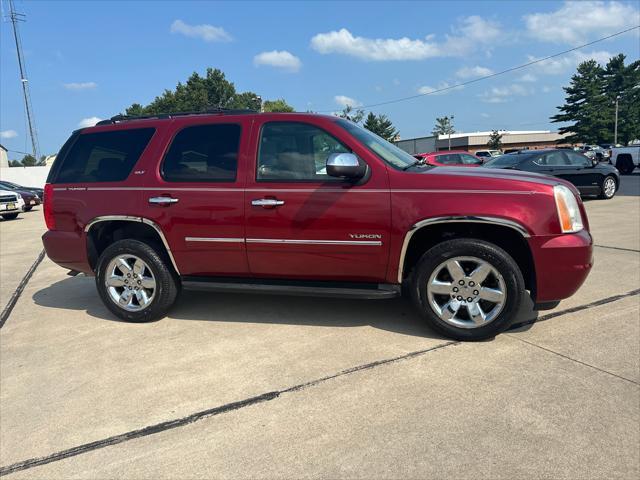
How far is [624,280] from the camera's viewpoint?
17.2 feet

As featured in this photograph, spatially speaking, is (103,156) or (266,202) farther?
(103,156)

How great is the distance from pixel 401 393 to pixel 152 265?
2629mm

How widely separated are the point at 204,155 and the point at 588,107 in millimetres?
71483

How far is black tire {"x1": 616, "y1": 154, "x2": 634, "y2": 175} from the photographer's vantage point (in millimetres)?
25562

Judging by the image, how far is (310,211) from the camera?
3.87 m

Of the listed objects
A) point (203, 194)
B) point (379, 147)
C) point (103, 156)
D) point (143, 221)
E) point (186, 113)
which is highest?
point (186, 113)

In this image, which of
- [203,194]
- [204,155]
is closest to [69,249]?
[203,194]

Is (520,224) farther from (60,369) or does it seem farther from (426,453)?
(60,369)

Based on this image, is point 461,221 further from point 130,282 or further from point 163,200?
point 130,282

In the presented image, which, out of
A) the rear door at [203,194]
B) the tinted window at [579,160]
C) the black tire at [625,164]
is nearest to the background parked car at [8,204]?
the rear door at [203,194]

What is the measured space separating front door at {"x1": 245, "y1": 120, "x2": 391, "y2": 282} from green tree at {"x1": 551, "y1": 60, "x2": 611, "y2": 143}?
70.2m

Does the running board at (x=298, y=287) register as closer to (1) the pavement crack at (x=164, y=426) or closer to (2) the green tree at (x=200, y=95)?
(1) the pavement crack at (x=164, y=426)

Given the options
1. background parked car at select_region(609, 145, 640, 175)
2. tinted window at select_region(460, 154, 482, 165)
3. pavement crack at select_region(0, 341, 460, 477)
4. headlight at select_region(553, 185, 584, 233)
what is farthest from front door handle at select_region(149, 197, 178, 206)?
background parked car at select_region(609, 145, 640, 175)

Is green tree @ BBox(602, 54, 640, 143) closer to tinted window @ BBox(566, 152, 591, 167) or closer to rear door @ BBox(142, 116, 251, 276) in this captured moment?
tinted window @ BBox(566, 152, 591, 167)
